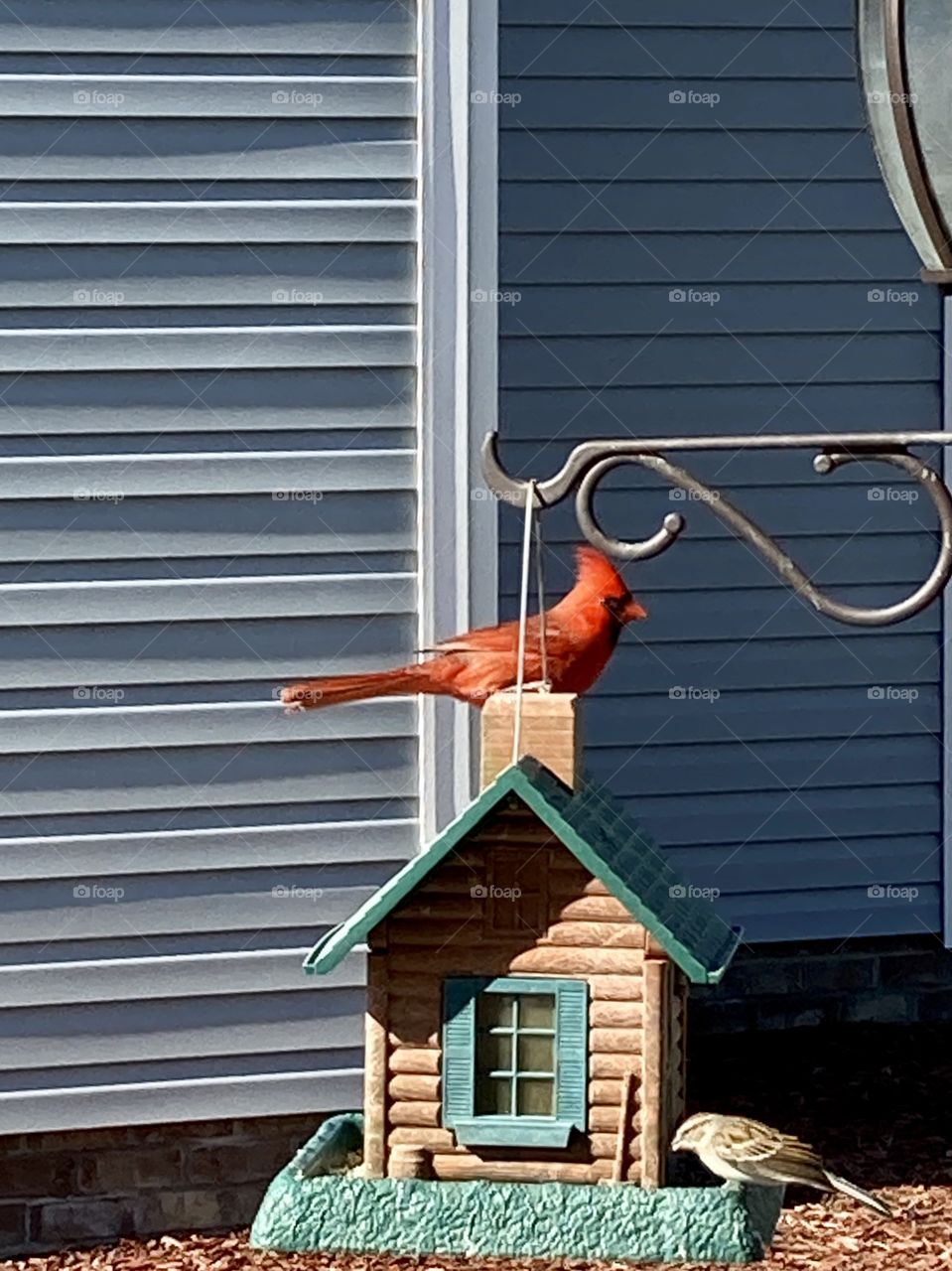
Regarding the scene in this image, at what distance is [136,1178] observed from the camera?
557 centimetres

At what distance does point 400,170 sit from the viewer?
5.39 meters

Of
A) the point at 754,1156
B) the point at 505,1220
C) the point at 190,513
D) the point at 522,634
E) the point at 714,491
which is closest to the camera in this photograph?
the point at 714,491

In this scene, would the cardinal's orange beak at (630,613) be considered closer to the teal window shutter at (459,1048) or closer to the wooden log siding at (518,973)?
the wooden log siding at (518,973)

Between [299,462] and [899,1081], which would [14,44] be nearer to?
[299,462]

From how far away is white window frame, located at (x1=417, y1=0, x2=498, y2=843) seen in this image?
5332 millimetres

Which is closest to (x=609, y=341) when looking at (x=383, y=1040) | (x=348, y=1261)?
(x=348, y=1261)

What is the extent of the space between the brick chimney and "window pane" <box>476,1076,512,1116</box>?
1.58 ft

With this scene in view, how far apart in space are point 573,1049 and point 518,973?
0.13 meters

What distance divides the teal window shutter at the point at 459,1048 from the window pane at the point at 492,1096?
15mm

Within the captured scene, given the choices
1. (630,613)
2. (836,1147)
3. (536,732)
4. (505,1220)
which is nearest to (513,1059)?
(505,1220)

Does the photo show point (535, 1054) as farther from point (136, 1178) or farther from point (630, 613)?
point (136, 1178)

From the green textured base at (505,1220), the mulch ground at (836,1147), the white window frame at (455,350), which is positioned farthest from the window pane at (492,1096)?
the white window frame at (455,350)

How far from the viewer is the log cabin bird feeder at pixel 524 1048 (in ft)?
9.18

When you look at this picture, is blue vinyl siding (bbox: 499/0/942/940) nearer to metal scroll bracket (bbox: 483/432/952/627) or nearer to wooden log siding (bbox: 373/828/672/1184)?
wooden log siding (bbox: 373/828/672/1184)
